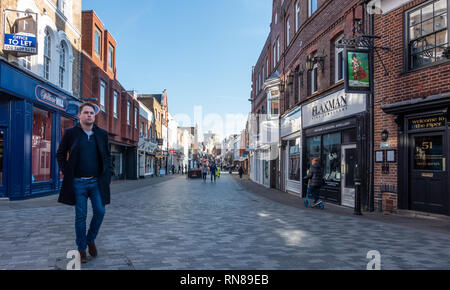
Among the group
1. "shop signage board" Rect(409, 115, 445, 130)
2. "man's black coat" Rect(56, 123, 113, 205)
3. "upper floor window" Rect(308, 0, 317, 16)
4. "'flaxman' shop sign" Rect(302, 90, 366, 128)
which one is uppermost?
"upper floor window" Rect(308, 0, 317, 16)

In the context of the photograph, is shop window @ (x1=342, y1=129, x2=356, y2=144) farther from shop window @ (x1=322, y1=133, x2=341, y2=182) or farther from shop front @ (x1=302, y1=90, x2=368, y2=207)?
shop window @ (x1=322, y1=133, x2=341, y2=182)

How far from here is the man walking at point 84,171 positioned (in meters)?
4.28

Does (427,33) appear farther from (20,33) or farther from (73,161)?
(20,33)

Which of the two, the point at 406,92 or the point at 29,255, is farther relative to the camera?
the point at 406,92

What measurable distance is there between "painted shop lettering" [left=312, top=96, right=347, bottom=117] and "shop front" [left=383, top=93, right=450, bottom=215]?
2.40m

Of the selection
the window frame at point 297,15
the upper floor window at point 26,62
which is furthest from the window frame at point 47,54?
the window frame at point 297,15

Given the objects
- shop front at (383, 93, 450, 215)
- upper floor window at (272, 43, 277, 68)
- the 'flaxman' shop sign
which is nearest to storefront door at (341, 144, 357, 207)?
the 'flaxman' shop sign

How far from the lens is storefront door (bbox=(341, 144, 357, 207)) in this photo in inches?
452

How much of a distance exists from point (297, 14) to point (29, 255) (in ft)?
54.0
